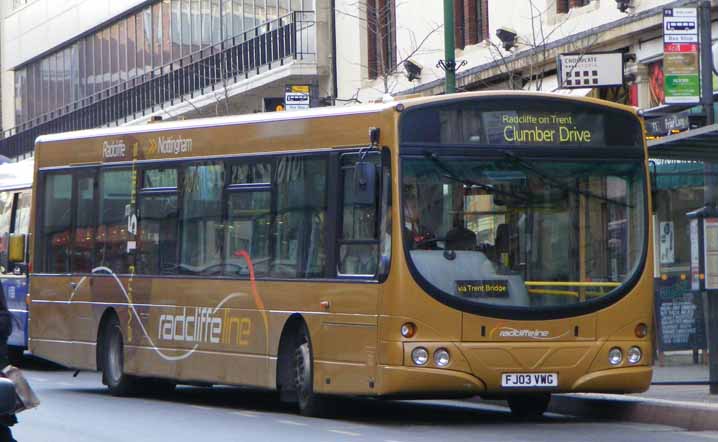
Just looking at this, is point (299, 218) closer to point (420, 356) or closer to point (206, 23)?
point (420, 356)

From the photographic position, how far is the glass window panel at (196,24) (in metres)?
43.5

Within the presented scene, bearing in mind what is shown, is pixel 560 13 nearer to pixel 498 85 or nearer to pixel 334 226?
pixel 498 85

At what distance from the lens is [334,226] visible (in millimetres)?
15438

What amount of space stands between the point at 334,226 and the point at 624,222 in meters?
2.63

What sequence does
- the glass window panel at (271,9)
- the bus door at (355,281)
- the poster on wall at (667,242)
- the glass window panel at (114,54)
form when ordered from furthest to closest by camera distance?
the glass window panel at (114,54)
the glass window panel at (271,9)
the poster on wall at (667,242)
the bus door at (355,281)

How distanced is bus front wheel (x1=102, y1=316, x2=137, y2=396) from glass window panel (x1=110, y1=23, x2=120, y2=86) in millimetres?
30332

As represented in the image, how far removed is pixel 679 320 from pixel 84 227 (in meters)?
7.27

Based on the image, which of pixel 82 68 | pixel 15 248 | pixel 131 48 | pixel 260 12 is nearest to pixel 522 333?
pixel 15 248

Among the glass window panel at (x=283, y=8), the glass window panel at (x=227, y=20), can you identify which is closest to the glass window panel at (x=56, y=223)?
the glass window panel at (x=283, y=8)

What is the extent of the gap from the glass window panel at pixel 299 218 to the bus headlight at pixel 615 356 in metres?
2.72

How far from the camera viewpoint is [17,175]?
2553 centimetres

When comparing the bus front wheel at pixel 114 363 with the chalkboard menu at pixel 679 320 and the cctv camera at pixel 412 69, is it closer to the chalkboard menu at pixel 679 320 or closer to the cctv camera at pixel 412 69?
the chalkboard menu at pixel 679 320

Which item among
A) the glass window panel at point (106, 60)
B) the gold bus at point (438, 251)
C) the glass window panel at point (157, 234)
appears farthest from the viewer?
the glass window panel at point (106, 60)

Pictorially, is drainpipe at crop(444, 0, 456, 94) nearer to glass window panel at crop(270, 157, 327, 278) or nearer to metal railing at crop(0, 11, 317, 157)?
glass window panel at crop(270, 157, 327, 278)
